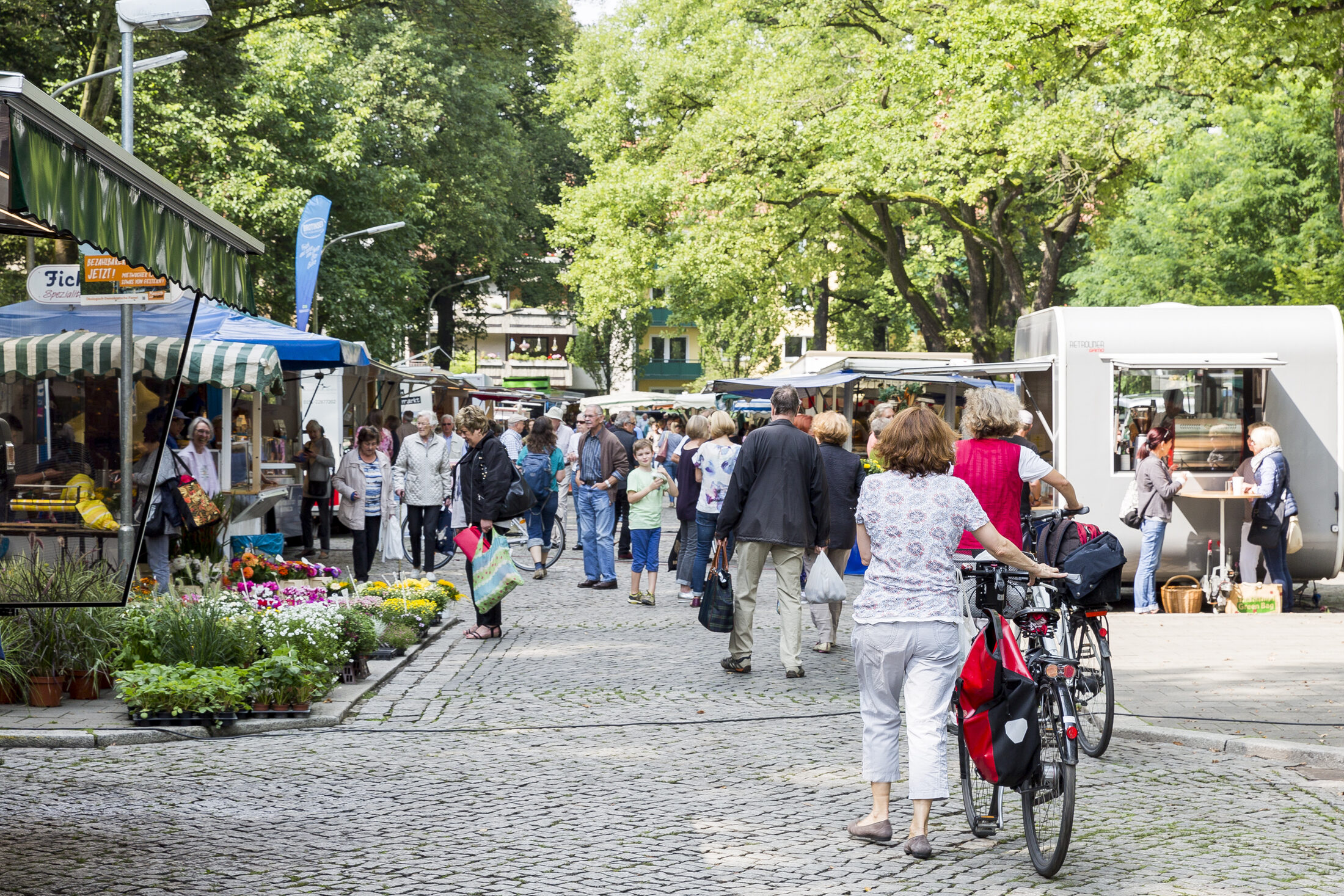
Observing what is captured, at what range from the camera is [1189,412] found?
1431 cm

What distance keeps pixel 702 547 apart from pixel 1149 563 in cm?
444

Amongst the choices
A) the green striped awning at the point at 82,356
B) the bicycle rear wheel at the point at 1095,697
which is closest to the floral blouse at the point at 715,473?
the bicycle rear wheel at the point at 1095,697

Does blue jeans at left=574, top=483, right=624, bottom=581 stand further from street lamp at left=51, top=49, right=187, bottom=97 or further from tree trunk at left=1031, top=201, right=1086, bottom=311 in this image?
tree trunk at left=1031, top=201, right=1086, bottom=311

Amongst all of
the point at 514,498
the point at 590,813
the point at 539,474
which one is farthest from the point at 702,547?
the point at 590,813

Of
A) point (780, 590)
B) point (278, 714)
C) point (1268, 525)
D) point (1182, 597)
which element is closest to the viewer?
point (278, 714)

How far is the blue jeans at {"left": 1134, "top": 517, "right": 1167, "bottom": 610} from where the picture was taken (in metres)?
13.8

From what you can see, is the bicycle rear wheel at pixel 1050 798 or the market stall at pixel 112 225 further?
the bicycle rear wheel at pixel 1050 798

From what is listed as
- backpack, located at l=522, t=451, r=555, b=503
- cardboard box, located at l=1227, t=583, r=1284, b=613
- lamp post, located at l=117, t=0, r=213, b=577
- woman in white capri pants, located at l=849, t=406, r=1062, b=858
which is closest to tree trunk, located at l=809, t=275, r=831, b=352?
backpack, located at l=522, t=451, r=555, b=503

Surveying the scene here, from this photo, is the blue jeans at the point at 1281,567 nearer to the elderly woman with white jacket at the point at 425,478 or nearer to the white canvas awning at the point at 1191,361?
the white canvas awning at the point at 1191,361

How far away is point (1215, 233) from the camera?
32469 millimetres

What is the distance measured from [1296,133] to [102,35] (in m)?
22.9

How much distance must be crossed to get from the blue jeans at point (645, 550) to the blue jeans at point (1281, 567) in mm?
5866

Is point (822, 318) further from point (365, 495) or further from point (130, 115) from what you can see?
point (365, 495)

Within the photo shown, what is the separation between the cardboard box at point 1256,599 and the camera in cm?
1354
